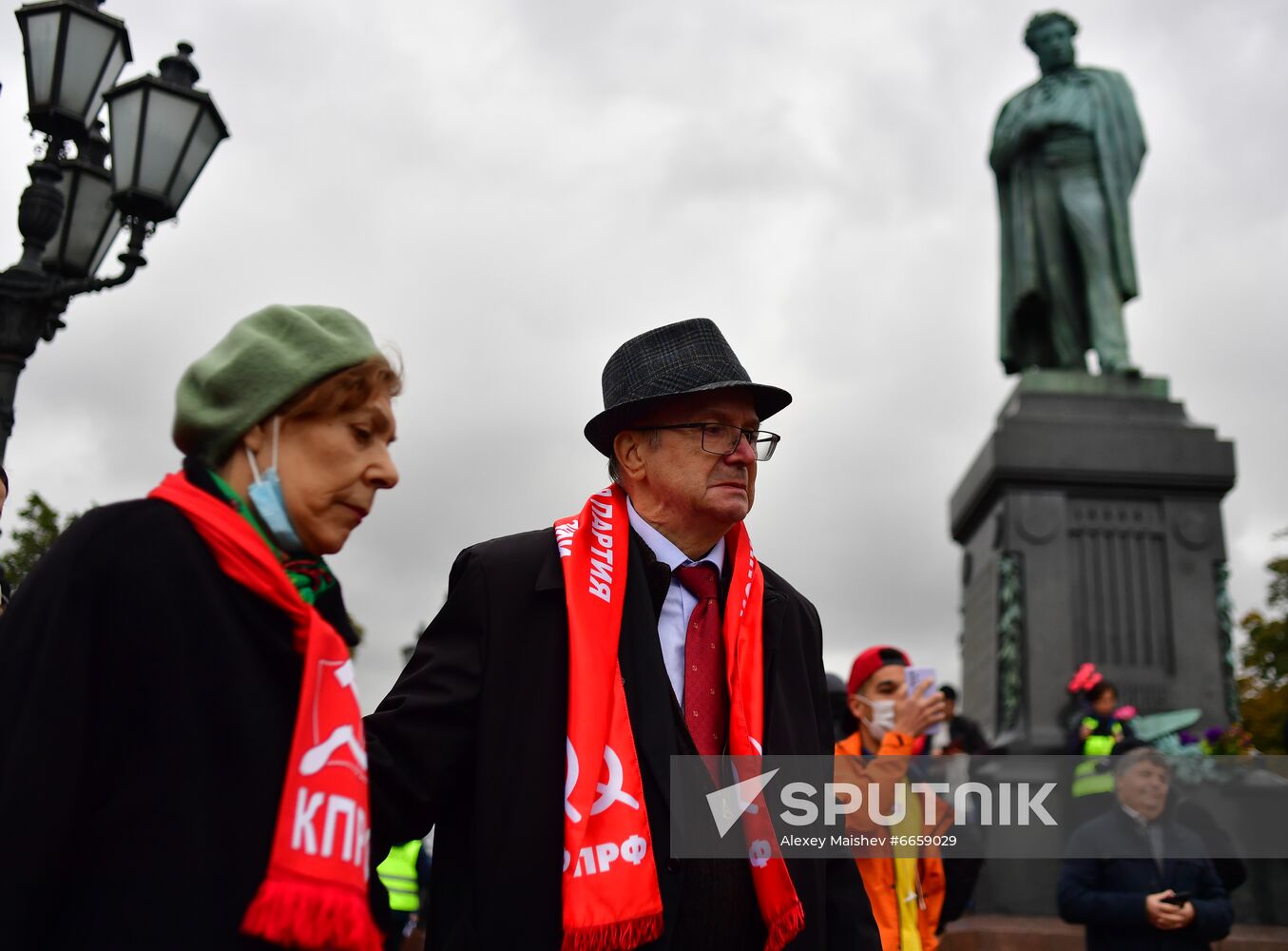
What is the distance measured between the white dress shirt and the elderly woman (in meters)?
1.16

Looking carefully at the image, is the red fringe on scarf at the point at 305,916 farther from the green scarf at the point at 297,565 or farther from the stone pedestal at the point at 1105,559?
the stone pedestal at the point at 1105,559

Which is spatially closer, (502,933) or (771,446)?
(502,933)

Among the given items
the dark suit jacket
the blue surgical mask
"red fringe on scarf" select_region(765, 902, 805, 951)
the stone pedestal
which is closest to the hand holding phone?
the dark suit jacket

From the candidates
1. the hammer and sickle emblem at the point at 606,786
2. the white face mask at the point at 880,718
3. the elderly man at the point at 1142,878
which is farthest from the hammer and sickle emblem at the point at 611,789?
the elderly man at the point at 1142,878

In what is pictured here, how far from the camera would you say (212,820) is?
2.00m

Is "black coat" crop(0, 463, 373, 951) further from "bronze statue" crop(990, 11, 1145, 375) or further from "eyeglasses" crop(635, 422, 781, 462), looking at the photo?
"bronze statue" crop(990, 11, 1145, 375)

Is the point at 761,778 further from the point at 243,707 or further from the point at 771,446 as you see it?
the point at 243,707

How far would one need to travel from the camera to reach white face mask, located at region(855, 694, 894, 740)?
509cm

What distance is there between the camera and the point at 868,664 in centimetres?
534

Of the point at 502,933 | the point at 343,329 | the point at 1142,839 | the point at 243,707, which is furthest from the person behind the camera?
the point at 1142,839

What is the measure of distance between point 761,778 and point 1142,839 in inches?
139

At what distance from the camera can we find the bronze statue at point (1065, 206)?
1321cm

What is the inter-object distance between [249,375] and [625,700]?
4.06 ft

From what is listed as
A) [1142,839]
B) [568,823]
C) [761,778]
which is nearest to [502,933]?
[568,823]
